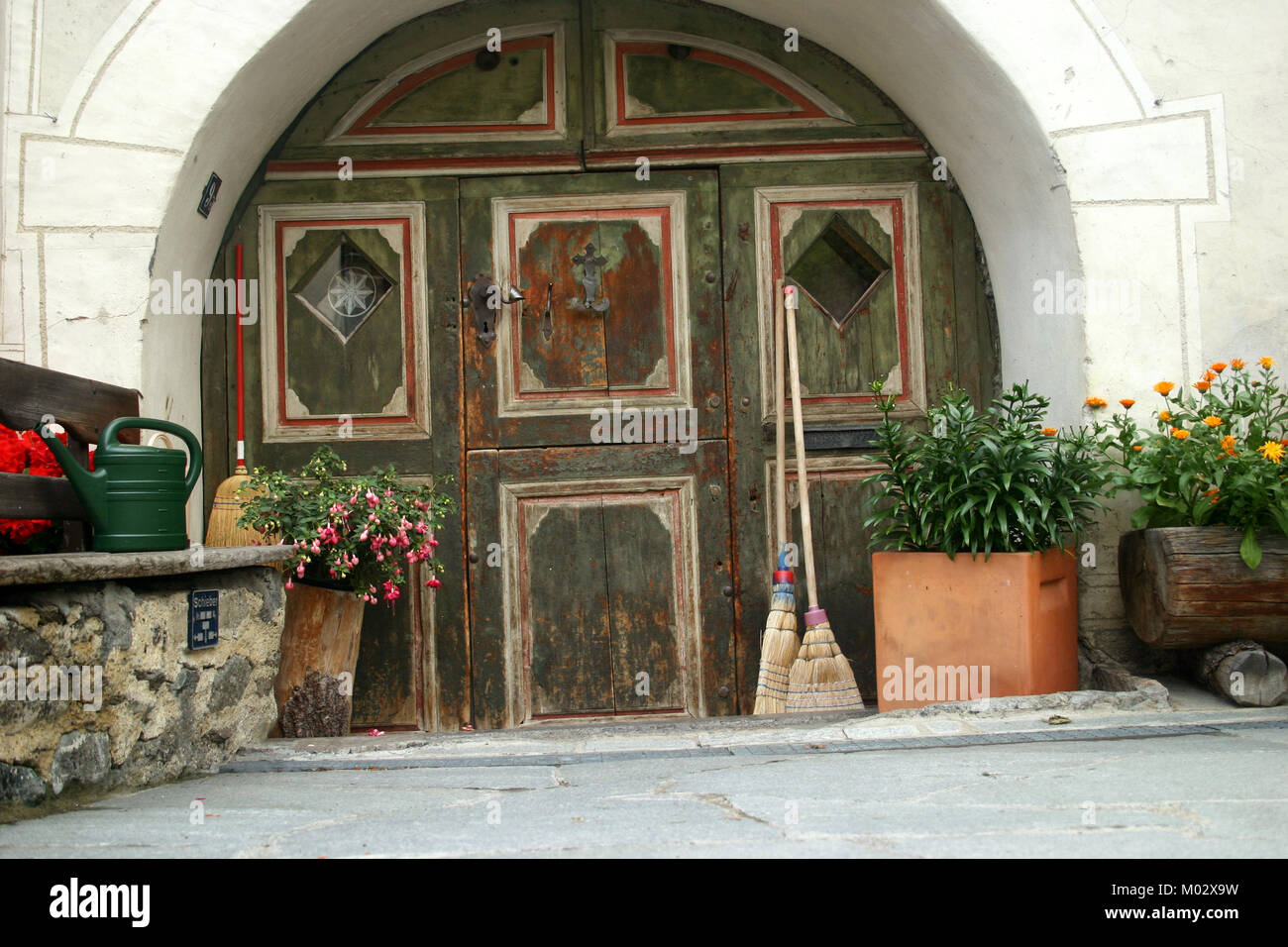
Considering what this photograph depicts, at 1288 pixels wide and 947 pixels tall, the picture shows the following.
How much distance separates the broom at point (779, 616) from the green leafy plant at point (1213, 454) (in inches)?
43.6

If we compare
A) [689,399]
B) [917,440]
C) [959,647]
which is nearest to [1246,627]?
[959,647]

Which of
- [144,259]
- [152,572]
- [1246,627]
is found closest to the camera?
[152,572]

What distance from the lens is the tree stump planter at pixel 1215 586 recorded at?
3.20m

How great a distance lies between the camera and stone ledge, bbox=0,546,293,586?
7.34 ft

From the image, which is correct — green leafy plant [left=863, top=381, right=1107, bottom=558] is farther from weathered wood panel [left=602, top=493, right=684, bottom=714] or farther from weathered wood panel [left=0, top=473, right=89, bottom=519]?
weathered wood panel [left=0, top=473, right=89, bottom=519]

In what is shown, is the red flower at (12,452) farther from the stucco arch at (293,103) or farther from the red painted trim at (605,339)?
the red painted trim at (605,339)

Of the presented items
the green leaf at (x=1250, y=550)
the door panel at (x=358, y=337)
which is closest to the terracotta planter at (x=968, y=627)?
the green leaf at (x=1250, y=550)

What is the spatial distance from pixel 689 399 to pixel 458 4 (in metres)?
1.73

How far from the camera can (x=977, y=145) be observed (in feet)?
13.1

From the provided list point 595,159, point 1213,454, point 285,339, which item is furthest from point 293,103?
point 1213,454

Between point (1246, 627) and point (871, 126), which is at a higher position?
point (871, 126)

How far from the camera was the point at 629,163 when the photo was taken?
4246mm

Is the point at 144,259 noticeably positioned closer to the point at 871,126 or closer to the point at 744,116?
the point at 744,116

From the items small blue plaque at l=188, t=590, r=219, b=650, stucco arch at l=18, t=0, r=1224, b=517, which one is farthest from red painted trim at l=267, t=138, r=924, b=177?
small blue plaque at l=188, t=590, r=219, b=650
